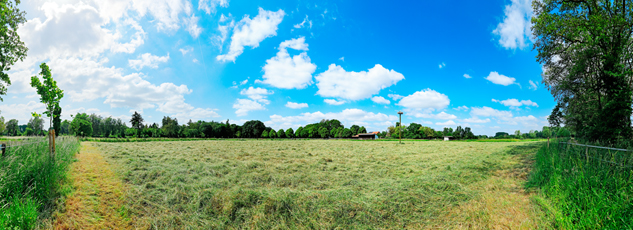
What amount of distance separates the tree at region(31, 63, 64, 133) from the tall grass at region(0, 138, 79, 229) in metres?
16.1

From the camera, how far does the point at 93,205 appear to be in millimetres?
5422

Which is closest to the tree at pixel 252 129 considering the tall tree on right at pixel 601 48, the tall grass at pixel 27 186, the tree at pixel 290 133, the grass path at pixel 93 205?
the tree at pixel 290 133

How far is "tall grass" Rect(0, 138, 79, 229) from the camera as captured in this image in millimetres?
4227

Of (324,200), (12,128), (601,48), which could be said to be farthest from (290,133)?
(12,128)

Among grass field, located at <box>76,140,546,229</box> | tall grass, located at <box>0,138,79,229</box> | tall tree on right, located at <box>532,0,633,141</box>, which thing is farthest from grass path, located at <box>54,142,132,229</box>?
tall tree on right, located at <box>532,0,633,141</box>

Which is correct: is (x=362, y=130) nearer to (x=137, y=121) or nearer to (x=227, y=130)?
(x=227, y=130)

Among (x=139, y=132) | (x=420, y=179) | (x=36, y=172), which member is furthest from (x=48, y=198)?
(x=139, y=132)

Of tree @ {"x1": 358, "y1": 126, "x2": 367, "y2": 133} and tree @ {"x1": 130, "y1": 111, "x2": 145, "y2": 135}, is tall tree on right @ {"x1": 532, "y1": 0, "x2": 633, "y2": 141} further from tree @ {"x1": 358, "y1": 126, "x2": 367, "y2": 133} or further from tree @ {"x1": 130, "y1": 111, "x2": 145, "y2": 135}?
tree @ {"x1": 130, "y1": 111, "x2": 145, "y2": 135}

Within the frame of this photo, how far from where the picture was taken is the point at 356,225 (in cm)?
Answer: 439

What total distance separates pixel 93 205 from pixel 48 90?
1963 cm

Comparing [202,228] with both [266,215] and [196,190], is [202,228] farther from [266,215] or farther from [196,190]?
[196,190]

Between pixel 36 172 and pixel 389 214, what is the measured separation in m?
8.17

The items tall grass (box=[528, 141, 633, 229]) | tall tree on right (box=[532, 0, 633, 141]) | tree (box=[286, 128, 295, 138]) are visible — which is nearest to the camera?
tall grass (box=[528, 141, 633, 229])

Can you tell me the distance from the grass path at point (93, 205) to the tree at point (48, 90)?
16.4 metres
